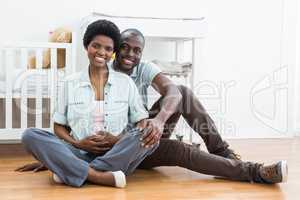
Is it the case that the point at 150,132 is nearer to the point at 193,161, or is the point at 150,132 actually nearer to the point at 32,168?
the point at 193,161

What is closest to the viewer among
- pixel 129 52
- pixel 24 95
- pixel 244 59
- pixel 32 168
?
pixel 129 52

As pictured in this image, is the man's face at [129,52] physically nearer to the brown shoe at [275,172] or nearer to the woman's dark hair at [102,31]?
the woman's dark hair at [102,31]

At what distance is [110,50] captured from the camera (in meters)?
1.62

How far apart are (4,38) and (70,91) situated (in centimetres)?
109

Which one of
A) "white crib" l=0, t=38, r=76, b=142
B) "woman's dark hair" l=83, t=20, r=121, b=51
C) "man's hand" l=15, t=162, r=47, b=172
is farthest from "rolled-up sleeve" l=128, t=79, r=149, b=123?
"white crib" l=0, t=38, r=76, b=142

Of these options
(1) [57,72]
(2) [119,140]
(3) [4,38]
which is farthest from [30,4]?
(2) [119,140]

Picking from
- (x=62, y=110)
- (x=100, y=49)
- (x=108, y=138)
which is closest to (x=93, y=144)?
(x=108, y=138)

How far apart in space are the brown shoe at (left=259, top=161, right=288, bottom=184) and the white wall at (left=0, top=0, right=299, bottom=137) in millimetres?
1257

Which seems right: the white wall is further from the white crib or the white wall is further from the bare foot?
the bare foot

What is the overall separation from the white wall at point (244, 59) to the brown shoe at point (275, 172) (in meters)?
1.26

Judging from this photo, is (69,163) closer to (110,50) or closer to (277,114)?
(110,50)

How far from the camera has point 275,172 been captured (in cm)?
154

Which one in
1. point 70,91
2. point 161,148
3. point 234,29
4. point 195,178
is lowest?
point 195,178

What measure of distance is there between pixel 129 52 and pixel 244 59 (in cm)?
136
